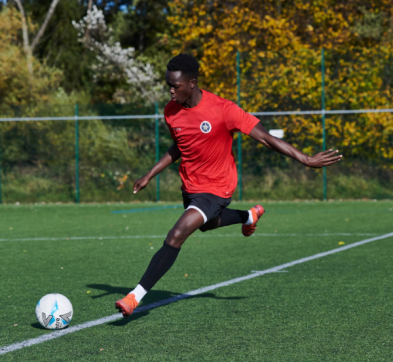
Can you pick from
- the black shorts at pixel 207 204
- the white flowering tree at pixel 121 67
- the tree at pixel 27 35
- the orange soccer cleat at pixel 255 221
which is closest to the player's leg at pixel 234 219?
the orange soccer cleat at pixel 255 221

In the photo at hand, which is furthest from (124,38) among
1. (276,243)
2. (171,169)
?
(276,243)

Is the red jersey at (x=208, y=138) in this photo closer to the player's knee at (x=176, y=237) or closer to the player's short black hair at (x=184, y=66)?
the player's short black hair at (x=184, y=66)

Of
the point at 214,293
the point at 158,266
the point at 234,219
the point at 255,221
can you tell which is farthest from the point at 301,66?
the point at 158,266

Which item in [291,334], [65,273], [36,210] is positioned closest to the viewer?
[291,334]

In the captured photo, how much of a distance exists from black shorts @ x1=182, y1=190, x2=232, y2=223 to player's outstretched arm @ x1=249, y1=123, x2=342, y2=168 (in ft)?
2.03

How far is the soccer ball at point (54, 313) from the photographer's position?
489cm

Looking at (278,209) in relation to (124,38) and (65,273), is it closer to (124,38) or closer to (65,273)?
(65,273)

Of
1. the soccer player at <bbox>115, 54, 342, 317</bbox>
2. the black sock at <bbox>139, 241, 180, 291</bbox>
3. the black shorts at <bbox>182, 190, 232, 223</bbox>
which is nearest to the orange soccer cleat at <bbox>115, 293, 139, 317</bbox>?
the soccer player at <bbox>115, 54, 342, 317</bbox>

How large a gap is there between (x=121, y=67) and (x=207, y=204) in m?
18.9

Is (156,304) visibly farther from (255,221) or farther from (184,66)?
(184,66)

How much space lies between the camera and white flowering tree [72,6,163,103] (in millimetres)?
22312

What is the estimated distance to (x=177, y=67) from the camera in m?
5.09

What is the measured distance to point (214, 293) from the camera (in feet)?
20.4

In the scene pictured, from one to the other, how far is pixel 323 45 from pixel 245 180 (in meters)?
5.77
